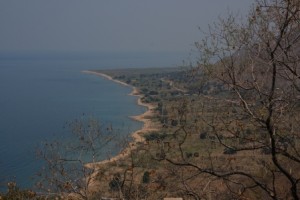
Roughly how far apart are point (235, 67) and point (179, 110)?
1168 millimetres

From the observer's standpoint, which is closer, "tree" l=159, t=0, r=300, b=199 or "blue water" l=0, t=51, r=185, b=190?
"tree" l=159, t=0, r=300, b=199

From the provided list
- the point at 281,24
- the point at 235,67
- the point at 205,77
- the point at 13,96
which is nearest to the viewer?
the point at 281,24

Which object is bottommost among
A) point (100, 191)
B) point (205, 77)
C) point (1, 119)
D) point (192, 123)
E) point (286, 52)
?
point (1, 119)

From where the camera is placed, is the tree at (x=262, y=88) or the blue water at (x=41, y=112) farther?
the blue water at (x=41, y=112)

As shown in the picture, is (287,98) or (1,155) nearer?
(287,98)

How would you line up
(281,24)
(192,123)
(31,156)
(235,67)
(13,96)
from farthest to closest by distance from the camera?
(13,96), (31,156), (192,123), (235,67), (281,24)

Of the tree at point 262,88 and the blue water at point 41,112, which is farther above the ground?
the tree at point 262,88

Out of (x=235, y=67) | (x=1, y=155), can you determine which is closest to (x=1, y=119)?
(x=1, y=155)

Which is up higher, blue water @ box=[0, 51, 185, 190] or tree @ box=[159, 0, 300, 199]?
tree @ box=[159, 0, 300, 199]

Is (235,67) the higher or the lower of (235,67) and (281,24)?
the lower

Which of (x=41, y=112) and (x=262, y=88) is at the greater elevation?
(x=262, y=88)

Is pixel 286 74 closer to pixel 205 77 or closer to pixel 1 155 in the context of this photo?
pixel 205 77

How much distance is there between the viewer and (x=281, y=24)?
16.8 feet

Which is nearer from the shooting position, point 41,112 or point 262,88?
point 262,88
